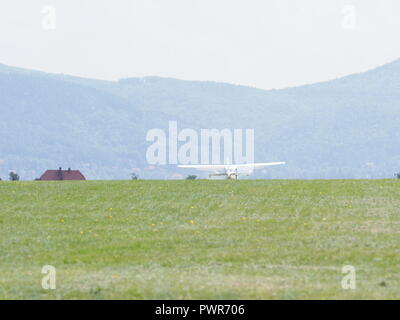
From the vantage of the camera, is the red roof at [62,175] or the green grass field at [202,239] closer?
the green grass field at [202,239]

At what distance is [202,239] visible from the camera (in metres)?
23.5

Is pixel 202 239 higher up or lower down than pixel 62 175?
lower down

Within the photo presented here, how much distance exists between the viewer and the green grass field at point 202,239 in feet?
53.3

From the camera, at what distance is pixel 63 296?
605 inches

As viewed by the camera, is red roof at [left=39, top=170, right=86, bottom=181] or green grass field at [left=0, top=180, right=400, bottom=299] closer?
green grass field at [left=0, top=180, right=400, bottom=299]

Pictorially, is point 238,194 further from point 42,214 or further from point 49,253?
point 49,253

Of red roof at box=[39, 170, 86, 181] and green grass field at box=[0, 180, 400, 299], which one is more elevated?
red roof at box=[39, 170, 86, 181]

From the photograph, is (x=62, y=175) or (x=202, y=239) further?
(x=62, y=175)

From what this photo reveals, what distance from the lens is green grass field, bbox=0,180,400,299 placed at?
16.2 m

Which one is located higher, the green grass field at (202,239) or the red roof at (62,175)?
the red roof at (62,175)
